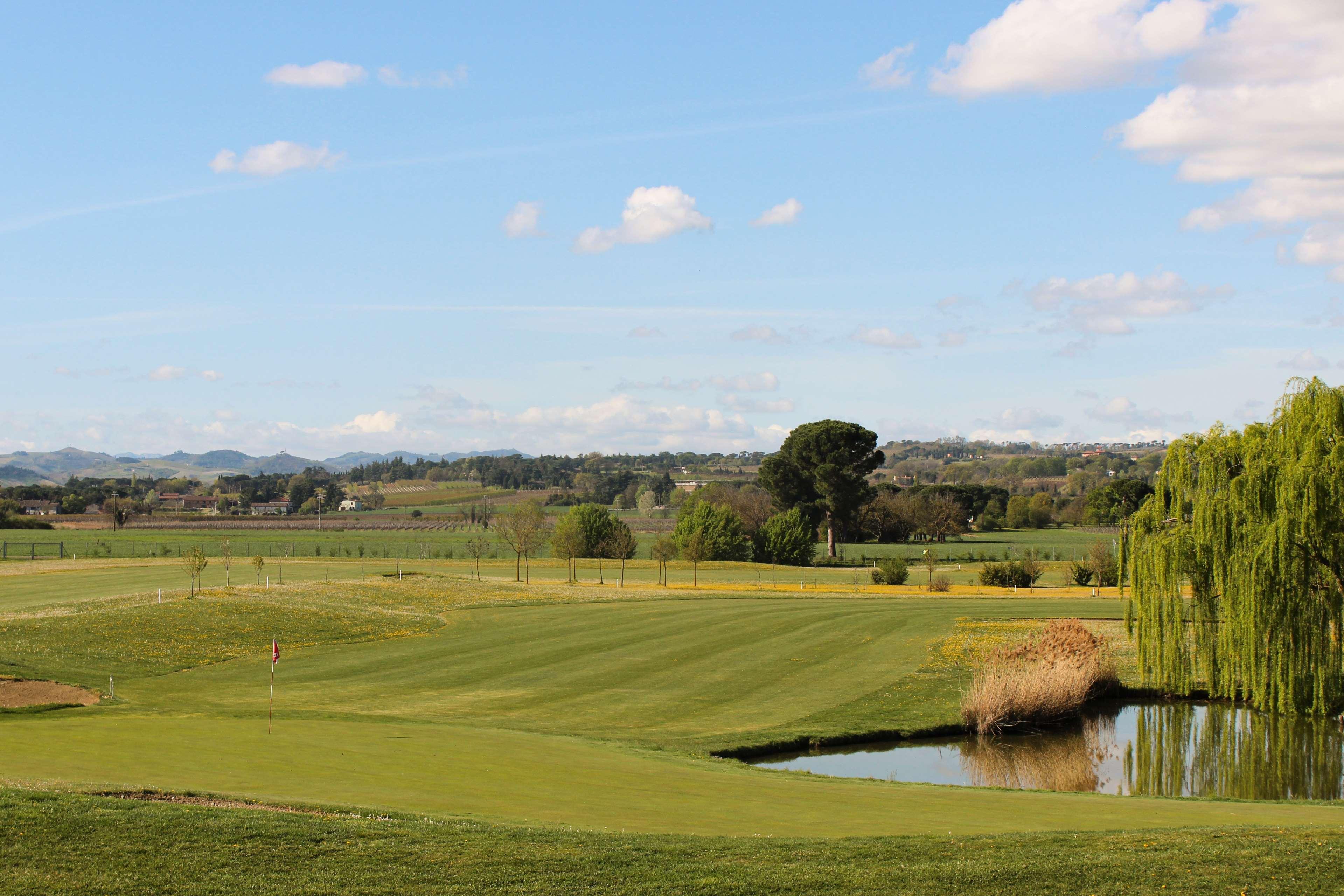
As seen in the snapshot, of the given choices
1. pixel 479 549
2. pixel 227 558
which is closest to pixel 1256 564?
pixel 227 558

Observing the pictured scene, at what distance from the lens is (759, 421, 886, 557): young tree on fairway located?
10662 cm

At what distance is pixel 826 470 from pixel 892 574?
36.1 metres

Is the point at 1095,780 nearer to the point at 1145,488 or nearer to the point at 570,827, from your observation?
the point at 570,827

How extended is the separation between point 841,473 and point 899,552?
9.76m

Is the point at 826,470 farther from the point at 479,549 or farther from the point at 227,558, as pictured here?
the point at 227,558

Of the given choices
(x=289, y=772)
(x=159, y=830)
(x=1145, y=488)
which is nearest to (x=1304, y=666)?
(x=289, y=772)

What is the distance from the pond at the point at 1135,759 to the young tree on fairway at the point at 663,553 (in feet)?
150

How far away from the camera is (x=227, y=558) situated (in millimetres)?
53219

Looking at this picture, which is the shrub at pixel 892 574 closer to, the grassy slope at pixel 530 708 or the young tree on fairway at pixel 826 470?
the grassy slope at pixel 530 708

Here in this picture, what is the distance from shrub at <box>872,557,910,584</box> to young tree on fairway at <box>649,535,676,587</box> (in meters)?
14.0

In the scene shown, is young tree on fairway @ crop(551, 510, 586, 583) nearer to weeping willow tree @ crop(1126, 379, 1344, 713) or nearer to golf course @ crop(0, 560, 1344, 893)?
golf course @ crop(0, 560, 1344, 893)

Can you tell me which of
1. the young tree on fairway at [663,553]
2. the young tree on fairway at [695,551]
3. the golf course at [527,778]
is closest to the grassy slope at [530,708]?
the golf course at [527,778]

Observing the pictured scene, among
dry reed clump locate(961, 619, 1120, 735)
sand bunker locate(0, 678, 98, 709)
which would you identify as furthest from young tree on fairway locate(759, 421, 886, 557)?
sand bunker locate(0, 678, 98, 709)

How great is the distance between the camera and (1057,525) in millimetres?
161750
